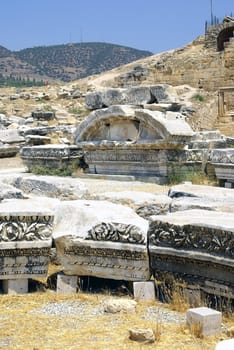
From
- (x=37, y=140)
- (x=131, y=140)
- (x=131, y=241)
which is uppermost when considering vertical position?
(x=131, y=140)

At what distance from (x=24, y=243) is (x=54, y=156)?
594 centimetres

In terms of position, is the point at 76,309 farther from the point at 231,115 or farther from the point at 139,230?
the point at 231,115

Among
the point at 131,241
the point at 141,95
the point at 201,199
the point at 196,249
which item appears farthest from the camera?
the point at 141,95

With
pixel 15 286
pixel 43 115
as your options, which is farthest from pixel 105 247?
pixel 43 115

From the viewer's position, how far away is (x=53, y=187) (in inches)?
316

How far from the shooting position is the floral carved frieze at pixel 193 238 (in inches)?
172

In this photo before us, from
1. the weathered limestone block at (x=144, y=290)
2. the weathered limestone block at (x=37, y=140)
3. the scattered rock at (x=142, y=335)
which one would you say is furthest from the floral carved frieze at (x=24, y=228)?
the weathered limestone block at (x=37, y=140)

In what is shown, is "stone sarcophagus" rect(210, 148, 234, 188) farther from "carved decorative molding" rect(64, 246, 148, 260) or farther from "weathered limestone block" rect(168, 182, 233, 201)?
"carved decorative molding" rect(64, 246, 148, 260)

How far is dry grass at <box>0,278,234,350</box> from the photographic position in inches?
147

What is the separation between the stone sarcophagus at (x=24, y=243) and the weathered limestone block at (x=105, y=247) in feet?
0.46

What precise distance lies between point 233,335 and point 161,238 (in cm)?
115

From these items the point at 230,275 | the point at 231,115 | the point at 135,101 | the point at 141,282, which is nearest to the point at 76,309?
the point at 141,282

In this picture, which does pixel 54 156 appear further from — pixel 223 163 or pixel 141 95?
pixel 223 163

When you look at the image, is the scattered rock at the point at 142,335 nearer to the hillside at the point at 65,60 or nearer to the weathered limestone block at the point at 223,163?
the weathered limestone block at the point at 223,163
